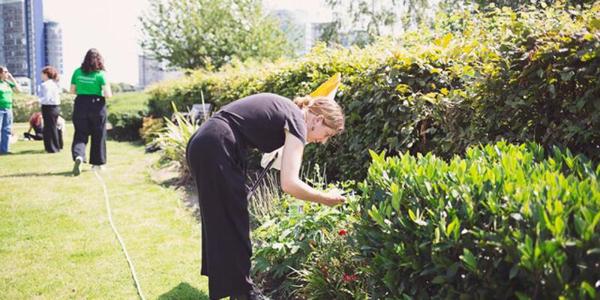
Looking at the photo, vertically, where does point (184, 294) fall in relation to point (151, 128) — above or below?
above

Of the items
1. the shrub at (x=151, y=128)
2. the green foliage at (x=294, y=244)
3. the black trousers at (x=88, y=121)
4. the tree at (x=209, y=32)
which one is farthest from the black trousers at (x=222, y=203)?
the tree at (x=209, y=32)

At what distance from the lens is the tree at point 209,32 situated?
24.8 metres

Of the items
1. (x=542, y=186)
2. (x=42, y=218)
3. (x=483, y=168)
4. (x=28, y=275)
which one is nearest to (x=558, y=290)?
(x=542, y=186)

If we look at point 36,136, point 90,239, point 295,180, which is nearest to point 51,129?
point 36,136

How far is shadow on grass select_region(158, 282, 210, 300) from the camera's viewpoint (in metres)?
3.48

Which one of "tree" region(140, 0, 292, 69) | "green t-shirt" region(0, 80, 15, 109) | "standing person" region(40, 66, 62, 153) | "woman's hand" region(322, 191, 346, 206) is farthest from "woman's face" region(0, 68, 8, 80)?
"tree" region(140, 0, 292, 69)

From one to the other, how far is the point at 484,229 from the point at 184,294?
2.40 metres

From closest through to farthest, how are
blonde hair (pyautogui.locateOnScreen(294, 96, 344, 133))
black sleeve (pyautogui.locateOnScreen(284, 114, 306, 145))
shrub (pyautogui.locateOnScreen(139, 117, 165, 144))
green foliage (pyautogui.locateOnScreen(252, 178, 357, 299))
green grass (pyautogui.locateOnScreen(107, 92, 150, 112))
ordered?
black sleeve (pyautogui.locateOnScreen(284, 114, 306, 145)), blonde hair (pyautogui.locateOnScreen(294, 96, 344, 133)), green foliage (pyautogui.locateOnScreen(252, 178, 357, 299)), shrub (pyautogui.locateOnScreen(139, 117, 165, 144)), green grass (pyautogui.locateOnScreen(107, 92, 150, 112))

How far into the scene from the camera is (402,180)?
2211 mm

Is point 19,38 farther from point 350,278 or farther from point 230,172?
point 350,278

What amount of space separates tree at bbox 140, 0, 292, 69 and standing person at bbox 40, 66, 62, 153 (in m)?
14.0

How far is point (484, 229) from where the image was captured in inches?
69.9

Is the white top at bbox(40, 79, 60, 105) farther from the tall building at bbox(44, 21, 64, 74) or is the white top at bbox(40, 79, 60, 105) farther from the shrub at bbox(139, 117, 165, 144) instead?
the tall building at bbox(44, 21, 64, 74)

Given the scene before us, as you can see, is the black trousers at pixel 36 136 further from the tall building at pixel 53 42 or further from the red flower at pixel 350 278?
the tall building at pixel 53 42
